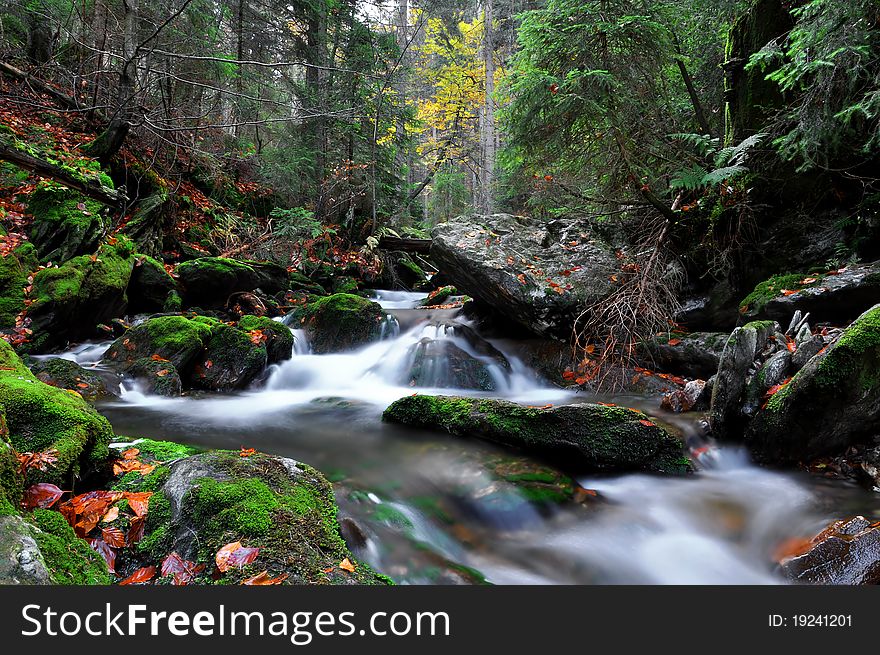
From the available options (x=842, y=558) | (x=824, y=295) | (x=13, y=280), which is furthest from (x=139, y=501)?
(x=824, y=295)

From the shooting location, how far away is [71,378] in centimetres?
524

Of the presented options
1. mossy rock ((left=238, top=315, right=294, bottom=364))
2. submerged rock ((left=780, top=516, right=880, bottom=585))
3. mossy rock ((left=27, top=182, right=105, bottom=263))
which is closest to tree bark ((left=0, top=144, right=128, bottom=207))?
mossy rock ((left=27, top=182, right=105, bottom=263))

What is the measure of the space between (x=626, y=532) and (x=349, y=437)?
9.65ft

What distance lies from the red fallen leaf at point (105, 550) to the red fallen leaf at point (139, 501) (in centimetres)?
19

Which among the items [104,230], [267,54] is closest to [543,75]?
[104,230]

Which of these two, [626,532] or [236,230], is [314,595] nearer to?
[626,532]

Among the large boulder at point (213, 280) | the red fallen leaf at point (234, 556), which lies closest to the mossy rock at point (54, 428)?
the red fallen leaf at point (234, 556)

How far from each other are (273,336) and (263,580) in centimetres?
639

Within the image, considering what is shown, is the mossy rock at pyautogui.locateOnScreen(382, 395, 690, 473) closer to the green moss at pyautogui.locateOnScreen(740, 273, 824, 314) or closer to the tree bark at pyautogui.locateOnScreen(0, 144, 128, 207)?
the green moss at pyautogui.locateOnScreen(740, 273, 824, 314)

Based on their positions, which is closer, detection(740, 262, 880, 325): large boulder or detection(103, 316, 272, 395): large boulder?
detection(740, 262, 880, 325): large boulder

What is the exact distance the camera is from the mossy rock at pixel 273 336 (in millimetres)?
7535

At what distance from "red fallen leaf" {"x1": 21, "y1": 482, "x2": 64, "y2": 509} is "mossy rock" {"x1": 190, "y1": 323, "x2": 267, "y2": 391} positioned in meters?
4.68

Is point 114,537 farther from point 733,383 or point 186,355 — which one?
point 186,355

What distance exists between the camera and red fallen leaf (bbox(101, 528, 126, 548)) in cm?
195
